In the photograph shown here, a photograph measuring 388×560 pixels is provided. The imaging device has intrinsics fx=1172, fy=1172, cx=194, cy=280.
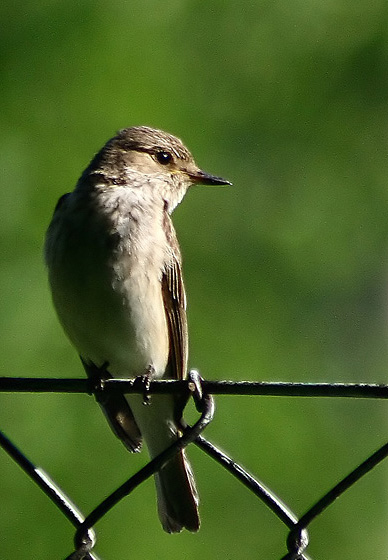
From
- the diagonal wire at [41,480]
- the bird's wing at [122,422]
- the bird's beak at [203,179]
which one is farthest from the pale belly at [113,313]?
the diagonal wire at [41,480]

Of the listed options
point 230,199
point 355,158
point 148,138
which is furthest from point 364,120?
point 148,138

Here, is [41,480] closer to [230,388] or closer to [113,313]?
[230,388]

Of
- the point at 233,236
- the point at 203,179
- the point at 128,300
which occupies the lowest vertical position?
the point at 233,236

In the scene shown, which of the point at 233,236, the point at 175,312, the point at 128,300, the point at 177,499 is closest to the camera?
the point at 177,499

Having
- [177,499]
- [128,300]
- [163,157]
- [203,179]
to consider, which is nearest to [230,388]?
[177,499]

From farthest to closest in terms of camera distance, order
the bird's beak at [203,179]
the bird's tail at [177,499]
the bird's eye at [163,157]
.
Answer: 1. the bird's eye at [163,157]
2. the bird's beak at [203,179]
3. the bird's tail at [177,499]

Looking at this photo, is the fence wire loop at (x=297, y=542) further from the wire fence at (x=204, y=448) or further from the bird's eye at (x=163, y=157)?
the bird's eye at (x=163, y=157)

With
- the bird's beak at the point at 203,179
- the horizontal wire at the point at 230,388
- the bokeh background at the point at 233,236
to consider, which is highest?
the horizontal wire at the point at 230,388
